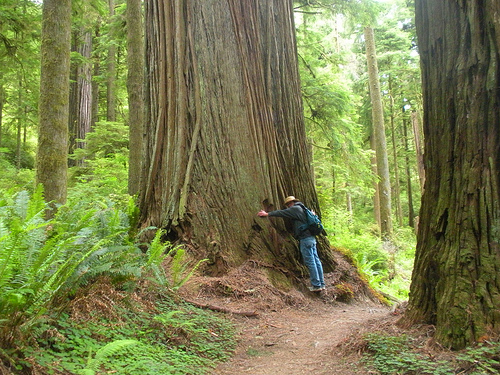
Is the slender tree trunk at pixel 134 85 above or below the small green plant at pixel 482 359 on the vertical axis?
above

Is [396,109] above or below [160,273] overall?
above

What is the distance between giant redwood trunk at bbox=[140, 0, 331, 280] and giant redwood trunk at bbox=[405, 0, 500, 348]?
265 cm

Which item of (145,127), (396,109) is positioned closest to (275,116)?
(145,127)

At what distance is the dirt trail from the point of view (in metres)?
3.14

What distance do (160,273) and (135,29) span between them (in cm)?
612

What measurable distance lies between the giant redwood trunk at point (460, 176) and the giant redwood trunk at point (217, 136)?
2.65 metres

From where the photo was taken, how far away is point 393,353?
9.13ft

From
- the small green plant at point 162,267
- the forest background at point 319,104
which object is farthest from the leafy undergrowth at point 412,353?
the forest background at point 319,104

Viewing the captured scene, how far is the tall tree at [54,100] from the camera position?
573 cm

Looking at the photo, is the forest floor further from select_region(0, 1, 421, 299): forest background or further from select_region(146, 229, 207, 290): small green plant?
select_region(0, 1, 421, 299): forest background

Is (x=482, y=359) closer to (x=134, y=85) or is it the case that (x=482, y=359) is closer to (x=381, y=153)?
(x=134, y=85)

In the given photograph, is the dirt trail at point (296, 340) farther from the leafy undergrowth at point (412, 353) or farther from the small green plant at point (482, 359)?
the small green plant at point (482, 359)

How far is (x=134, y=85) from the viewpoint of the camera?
8.10 m

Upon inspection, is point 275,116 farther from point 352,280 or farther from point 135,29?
point 135,29
